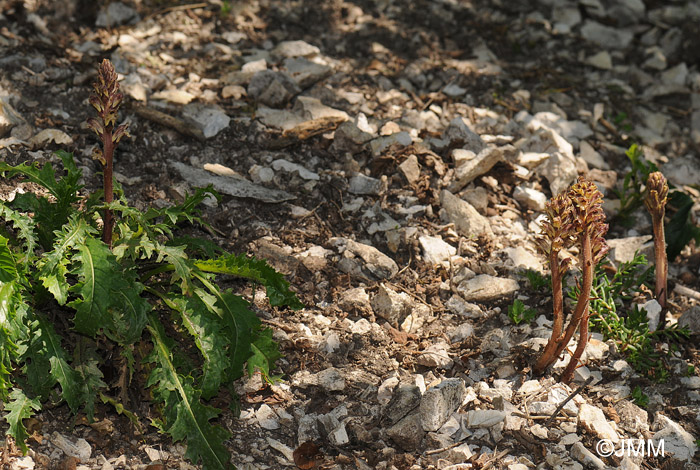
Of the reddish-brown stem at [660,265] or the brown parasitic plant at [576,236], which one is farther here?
the reddish-brown stem at [660,265]

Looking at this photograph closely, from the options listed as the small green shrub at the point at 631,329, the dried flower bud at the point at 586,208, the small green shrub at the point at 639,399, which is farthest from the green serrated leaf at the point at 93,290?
the small green shrub at the point at 639,399

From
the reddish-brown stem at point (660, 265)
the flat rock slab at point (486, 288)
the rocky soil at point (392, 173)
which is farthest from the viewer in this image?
the flat rock slab at point (486, 288)

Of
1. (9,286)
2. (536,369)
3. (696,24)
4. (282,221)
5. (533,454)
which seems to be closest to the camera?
(9,286)

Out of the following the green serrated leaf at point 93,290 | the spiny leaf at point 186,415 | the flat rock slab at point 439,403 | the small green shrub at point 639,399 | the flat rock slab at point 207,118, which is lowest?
the small green shrub at point 639,399

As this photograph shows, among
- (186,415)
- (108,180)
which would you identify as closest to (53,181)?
(108,180)

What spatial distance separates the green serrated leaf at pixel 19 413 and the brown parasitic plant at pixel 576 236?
2077 millimetres

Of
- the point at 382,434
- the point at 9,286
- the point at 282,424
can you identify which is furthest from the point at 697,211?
the point at 9,286

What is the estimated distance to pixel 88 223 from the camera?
10.00 feet

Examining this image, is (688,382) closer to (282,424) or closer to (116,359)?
(282,424)

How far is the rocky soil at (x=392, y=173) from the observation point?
2971 millimetres

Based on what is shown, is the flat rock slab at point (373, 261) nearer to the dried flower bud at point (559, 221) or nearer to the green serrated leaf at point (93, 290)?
the dried flower bud at point (559, 221)

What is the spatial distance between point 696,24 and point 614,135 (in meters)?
1.64

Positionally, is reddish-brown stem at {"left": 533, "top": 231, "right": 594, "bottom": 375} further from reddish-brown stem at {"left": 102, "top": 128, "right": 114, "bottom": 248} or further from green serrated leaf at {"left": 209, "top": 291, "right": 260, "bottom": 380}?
reddish-brown stem at {"left": 102, "top": 128, "right": 114, "bottom": 248}

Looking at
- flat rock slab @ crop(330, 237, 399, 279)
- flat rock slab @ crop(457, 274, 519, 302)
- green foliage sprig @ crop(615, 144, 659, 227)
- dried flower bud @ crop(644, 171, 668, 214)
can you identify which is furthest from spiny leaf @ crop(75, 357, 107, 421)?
green foliage sprig @ crop(615, 144, 659, 227)
